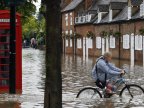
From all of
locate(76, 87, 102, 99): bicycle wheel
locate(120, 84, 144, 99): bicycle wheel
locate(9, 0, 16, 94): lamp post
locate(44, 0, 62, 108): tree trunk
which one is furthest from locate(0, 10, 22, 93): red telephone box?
locate(44, 0, 62, 108): tree trunk

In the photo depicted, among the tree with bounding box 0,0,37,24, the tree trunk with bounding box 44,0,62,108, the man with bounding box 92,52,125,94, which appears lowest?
the man with bounding box 92,52,125,94

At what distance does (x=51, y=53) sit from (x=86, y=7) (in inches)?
2579

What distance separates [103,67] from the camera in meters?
15.0

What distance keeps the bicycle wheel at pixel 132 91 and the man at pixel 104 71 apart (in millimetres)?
606

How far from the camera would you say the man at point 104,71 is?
15080 mm

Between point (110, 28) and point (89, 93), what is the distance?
41.1 meters

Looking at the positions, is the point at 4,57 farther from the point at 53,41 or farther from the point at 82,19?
the point at 82,19

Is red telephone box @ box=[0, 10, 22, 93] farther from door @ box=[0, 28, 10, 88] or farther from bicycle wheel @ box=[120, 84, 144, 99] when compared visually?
bicycle wheel @ box=[120, 84, 144, 99]

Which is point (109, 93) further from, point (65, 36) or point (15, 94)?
point (65, 36)

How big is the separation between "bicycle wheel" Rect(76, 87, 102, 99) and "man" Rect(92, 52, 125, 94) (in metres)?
0.28

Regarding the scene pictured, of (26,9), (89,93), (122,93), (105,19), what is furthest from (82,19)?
(89,93)

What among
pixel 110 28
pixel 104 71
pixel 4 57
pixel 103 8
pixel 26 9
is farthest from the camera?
pixel 103 8

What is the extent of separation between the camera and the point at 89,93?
1520 centimetres

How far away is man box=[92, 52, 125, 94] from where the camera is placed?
15.1 m
